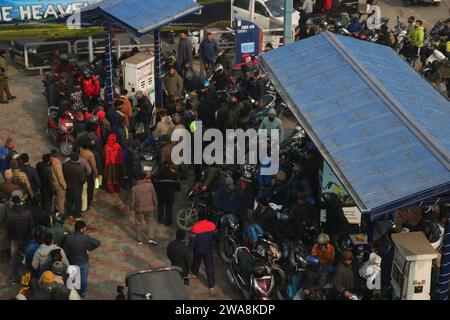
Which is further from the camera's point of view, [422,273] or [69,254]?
[69,254]

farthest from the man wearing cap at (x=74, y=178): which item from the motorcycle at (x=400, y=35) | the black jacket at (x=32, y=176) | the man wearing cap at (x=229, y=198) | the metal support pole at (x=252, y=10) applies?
the motorcycle at (x=400, y=35)

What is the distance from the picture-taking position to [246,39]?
25.8 m

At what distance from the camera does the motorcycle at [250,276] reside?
14.8 metres

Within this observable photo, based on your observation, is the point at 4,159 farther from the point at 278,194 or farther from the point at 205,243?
the point at 278,194

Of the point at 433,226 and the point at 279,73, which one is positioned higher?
the point at 279,73

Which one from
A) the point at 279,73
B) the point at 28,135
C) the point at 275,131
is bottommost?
the point at 28,135

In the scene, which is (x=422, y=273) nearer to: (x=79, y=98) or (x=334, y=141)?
(x=334, y=141)

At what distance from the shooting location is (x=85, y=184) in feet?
59.0

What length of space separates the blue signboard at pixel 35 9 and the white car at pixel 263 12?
5.34m

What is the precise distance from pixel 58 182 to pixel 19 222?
1.96 meters

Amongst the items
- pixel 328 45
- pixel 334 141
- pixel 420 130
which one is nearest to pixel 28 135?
pixel 328 45

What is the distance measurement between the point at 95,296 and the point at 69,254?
1143 mm

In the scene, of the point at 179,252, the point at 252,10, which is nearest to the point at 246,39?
the point at 252,10

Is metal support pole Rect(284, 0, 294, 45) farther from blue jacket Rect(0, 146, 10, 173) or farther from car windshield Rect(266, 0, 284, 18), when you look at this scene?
blue jacket Rect(0, 146, 10, 173)
